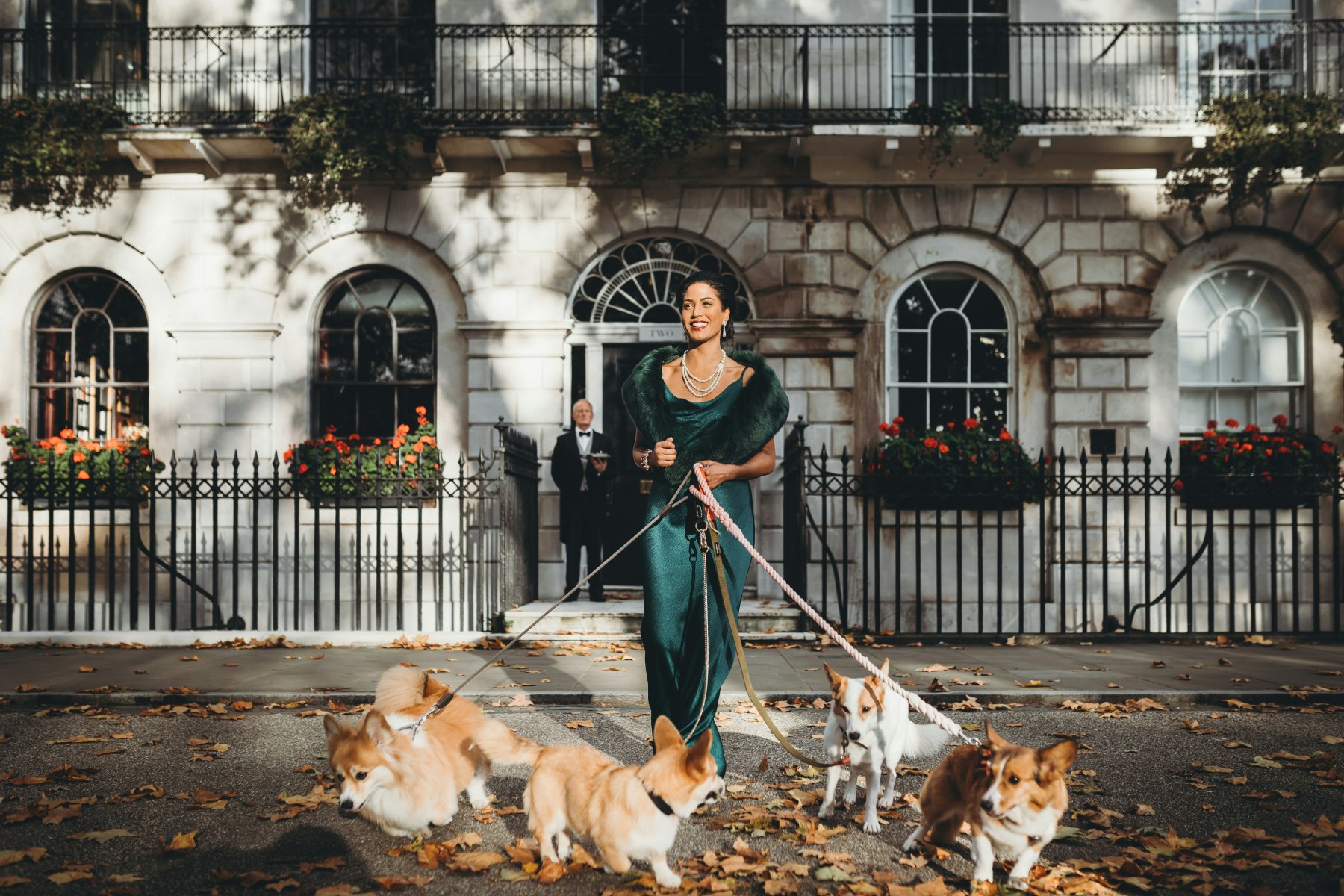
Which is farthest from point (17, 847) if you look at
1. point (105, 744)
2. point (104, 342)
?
point (104, 342)

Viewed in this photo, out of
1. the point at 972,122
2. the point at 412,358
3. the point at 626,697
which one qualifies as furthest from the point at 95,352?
the point at 972,122

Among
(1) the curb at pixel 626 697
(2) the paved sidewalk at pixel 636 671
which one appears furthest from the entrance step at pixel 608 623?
(1) the curb at pixel 626 697

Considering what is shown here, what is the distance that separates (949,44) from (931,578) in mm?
6507

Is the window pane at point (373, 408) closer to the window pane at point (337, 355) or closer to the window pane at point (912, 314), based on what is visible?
the window pane at point (337, 355)

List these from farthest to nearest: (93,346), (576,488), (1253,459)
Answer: (93,346), (1253,459), (576,488)

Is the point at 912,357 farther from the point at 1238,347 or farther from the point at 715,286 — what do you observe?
the point at 715,286

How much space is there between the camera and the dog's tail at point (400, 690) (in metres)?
3.93

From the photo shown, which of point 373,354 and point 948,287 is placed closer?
point 948,287

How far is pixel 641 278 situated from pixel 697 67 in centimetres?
272

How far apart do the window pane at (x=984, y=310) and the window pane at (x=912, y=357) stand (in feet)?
2.03

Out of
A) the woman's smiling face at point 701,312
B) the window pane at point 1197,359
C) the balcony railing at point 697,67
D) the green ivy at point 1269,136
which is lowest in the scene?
the woman's smiling face at point 701,312

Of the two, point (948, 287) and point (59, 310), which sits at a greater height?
point (948, 287)

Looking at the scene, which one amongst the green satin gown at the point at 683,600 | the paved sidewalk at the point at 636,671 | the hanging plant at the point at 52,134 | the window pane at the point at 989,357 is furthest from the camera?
the window pane at the point at 989,357

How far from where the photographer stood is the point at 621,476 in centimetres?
1208
